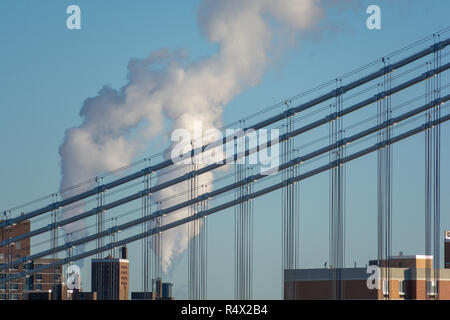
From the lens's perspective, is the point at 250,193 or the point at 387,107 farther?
the point at 250,193

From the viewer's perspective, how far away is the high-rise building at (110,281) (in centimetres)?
14388

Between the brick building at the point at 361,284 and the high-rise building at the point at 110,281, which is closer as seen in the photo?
the brick building at the point at 361,284

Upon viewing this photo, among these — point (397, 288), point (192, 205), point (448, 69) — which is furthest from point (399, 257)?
point (448, 69)

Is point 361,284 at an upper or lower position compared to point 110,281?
upper

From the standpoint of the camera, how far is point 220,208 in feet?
184

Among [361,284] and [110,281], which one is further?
[110,281]

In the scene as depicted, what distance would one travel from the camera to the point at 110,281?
14075cm

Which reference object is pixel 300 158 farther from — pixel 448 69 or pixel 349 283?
pixel 349 283

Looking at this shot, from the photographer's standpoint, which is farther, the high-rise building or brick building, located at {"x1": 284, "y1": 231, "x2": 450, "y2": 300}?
the high-rise building

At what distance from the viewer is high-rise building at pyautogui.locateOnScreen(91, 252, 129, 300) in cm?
14388
